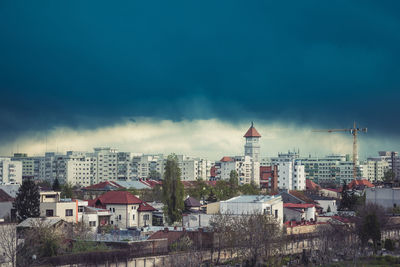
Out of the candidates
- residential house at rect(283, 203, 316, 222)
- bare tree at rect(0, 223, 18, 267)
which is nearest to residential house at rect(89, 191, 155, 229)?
residential house at rect(283, 203, 316, 222)

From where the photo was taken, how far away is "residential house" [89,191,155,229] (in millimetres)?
58719

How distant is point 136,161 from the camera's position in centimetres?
18238

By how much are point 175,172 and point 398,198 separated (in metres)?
25.1

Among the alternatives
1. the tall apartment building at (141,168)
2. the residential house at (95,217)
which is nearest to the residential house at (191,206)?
the residential house at (95,217)

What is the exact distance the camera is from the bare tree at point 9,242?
34.7 meters

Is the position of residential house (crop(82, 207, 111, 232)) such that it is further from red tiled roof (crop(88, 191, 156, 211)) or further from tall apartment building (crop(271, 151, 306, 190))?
tall apartment building (crop(271, 151, 306, 190))

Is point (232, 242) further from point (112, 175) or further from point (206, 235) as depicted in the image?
point (112, 175)

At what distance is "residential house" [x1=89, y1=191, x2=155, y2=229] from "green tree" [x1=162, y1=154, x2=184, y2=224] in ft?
6.34

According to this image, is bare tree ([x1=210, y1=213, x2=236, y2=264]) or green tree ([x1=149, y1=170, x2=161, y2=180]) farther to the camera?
green tree ([x1=149, y1=170, x2=161, y2=180])

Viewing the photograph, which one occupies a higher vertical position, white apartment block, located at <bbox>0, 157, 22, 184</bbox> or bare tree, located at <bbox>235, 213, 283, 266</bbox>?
white apartment block, located at <bbox>0, 157, 22, 184</bbox>

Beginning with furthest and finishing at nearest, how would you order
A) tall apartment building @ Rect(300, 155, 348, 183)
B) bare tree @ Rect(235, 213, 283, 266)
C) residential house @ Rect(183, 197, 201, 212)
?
tall apartment building @ Rect(300, 155, 348, 183) → residential house @ Rect(183, 197, 201, 212) → bare tree @ Rect(235, 213, 283, 266)

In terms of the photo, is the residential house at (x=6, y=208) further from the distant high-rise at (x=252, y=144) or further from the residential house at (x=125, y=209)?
the distant high-rise at (x=252, y=144)

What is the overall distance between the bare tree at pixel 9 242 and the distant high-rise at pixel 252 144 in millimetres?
138393

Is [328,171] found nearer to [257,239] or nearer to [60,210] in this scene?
[60,210]
